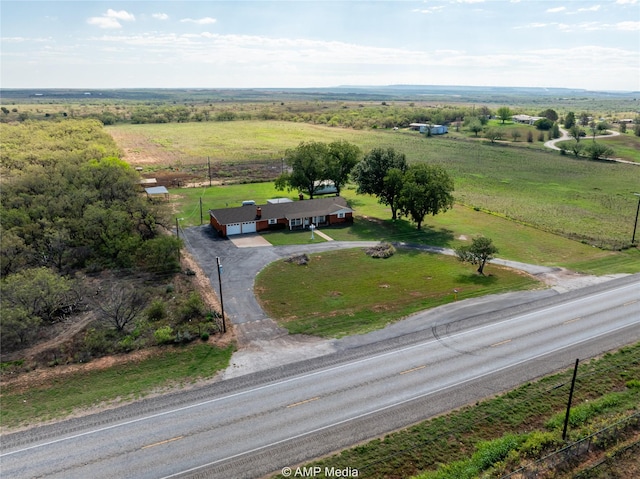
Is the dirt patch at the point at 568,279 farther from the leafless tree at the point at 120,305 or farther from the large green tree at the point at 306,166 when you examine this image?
the large green tree at the point at 306,166

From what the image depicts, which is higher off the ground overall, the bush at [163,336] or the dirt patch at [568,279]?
the bush at [163,336]

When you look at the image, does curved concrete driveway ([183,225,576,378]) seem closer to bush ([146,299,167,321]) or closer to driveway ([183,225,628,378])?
driveway ([183,225,628,378])

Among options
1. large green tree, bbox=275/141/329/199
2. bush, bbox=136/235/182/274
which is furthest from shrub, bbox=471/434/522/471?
large green tree, bbox=275/141/329/199

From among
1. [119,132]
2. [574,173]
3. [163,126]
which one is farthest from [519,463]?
[163,126]

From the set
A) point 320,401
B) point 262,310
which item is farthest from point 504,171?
point 320,401

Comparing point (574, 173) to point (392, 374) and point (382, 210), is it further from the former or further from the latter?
point (392, 374)

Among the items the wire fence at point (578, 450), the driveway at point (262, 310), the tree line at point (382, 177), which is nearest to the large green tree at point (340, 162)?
the tree line at point (382, 177)

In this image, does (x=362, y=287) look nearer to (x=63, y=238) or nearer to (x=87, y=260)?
(x=87, y=260)
